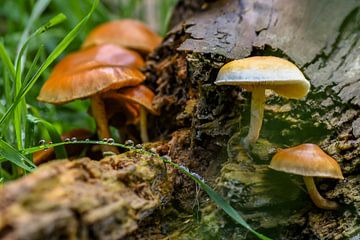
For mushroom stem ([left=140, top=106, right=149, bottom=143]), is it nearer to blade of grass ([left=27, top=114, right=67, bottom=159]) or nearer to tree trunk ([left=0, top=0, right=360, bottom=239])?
tree trunk ([left=0, top=0, right=360, bottom=239])

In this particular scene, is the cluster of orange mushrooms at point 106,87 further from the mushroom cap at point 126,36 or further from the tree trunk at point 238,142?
the mushroom cap at point 126,36

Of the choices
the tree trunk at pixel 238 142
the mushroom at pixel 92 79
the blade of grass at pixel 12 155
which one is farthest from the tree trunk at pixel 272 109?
the blade of grass at pixel 12 155

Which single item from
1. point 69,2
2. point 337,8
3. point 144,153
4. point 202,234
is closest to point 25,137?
point 144,153

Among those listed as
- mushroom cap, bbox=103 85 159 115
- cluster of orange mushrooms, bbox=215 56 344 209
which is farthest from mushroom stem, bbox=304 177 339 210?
mushroom cap, bbox=103 85 159 115

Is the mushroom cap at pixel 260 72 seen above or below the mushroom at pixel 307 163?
above

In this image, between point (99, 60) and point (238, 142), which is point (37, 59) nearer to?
point (99, 60)

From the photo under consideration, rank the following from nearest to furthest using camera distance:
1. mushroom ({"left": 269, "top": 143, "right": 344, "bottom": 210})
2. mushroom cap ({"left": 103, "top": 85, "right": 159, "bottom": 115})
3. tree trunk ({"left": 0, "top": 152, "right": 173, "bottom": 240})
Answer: tree trunk ({"left": 0, "top": 152, "right": 173, "bottom": 240})
mushroom ({"left": 269, "top": 143, "right": 344, "bottom": 210})
mushroom cap ({"left": 103, "top": 85, "right": 159, "bottom": 115})
